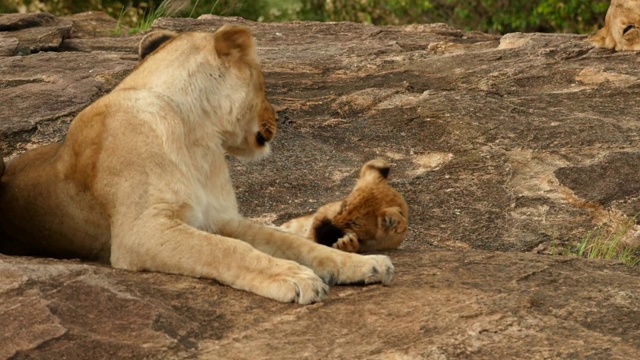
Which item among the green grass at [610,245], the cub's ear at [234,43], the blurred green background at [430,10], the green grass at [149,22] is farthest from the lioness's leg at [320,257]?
the blurred green background at [430,10]

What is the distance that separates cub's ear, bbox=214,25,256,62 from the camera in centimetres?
466

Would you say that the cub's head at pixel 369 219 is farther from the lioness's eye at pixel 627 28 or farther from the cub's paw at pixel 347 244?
the lioness's eye at pixel 627 28

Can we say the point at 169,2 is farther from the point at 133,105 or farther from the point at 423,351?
the point at 423,351

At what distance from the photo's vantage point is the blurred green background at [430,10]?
14844 mm

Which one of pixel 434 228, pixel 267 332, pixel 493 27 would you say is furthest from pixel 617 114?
pixel 493 27

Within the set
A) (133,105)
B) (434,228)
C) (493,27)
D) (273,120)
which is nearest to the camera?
(133,105)

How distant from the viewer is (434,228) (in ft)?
20.1

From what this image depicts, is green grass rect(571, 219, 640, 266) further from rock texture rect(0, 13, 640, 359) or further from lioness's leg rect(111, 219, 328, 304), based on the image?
lioness's leg rect(111, 219, 328, 304)

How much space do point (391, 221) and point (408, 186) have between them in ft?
5.50

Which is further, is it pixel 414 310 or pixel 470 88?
pixel 470 88

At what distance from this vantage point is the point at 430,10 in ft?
53.2

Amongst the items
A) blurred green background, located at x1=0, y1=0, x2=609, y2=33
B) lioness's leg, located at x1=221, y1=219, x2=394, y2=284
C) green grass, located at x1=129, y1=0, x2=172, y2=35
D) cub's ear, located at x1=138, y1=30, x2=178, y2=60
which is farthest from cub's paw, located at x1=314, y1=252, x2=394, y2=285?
blurred green background, located at x1=0, y1=0, x2=609, y2=33

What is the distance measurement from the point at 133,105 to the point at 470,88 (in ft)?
12.3

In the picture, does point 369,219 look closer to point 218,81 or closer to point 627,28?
point 218,81
